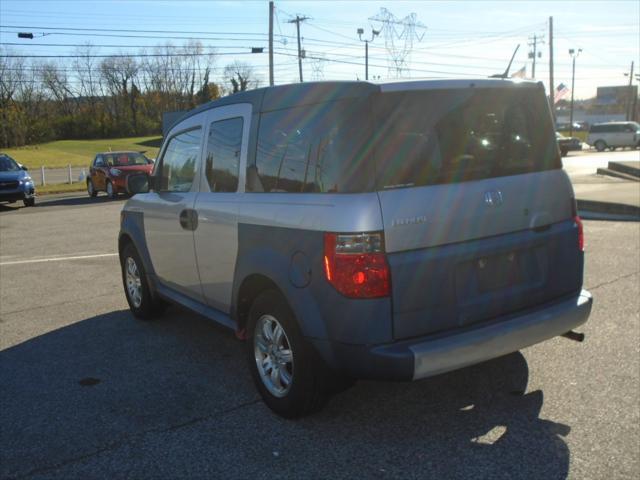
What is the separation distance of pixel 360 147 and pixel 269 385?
1.63 m

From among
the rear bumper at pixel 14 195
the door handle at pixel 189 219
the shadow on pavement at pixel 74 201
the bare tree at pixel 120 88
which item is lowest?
the shadow on pavement at pixel 74 201

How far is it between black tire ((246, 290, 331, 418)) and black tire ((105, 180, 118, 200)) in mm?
19001

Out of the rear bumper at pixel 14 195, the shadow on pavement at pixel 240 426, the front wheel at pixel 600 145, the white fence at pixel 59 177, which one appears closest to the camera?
the shadow on pavement at pixel 240 426

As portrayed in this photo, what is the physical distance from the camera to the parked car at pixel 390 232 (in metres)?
3.22

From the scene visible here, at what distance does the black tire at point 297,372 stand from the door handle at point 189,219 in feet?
3.56

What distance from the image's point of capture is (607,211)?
13289 millimetres

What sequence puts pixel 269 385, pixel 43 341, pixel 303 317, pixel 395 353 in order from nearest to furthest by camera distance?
pixel 395 353, pixel 303 317, pixel 269 385, pixel 43 341

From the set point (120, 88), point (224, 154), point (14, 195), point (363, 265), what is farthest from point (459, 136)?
point (120, 88)

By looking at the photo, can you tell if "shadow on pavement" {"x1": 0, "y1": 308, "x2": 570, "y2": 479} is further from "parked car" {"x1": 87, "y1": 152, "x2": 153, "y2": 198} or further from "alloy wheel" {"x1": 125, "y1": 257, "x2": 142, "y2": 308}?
"parked car" {"x1": 87, "y1": 152, "x2": 153, "y2": 198}

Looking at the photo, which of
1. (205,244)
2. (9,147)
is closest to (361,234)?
(205,244)

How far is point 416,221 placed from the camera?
325cm

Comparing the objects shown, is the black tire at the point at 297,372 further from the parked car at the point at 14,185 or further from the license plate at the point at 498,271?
the parked car at the point at 14,185

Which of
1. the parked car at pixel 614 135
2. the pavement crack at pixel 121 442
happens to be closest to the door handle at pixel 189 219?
the pavement crack at pixel 121 442

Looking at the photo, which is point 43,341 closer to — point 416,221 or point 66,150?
point 416,221
